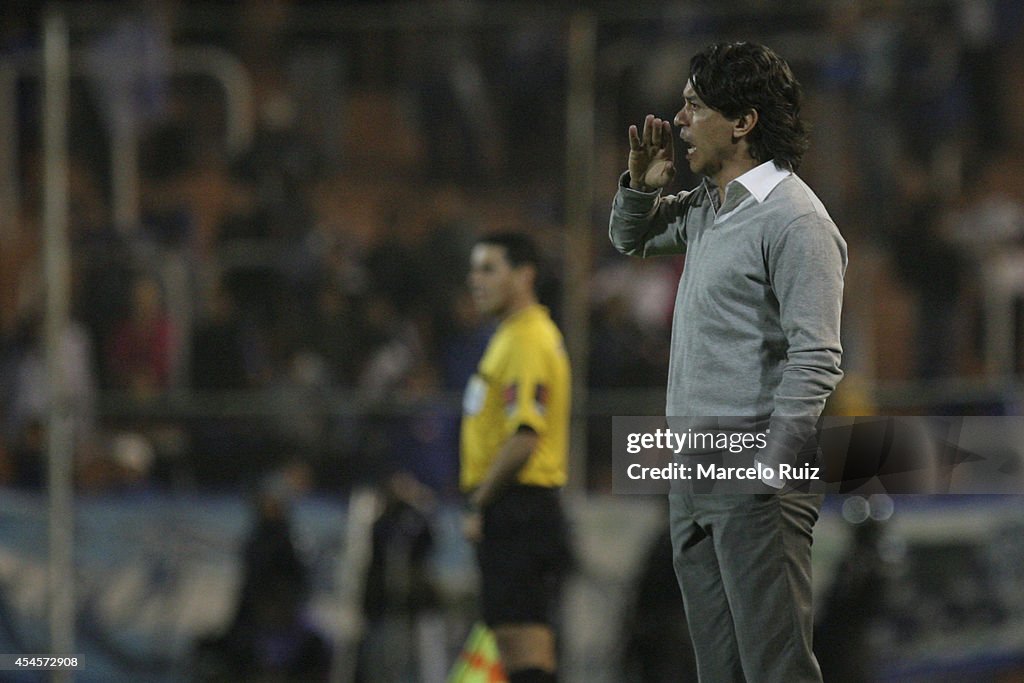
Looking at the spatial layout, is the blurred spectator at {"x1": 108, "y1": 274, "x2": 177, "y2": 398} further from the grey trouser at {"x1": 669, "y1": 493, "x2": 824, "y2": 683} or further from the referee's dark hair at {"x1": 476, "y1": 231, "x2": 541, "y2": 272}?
the grey trouser at {"x1": 669, "y1": 493, "x2": 824, "y2": 683}

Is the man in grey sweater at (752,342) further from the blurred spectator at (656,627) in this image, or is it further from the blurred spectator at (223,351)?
the blurred spectator at (223,351)

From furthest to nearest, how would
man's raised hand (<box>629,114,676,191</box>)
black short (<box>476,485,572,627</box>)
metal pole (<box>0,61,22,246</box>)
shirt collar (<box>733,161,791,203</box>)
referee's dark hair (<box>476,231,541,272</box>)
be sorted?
1. metal pole (<box>0,61,22,246</box>)
2. referee's dark hair (<box>476,231,541,272</box>)
3. black short (<box>476,485,572,627</box>)
4. man's raised hand (<box>629,114,676,191</box>)
5. shirt collar (<box>733,161,791,203</box>)

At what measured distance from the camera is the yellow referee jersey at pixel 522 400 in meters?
5.12

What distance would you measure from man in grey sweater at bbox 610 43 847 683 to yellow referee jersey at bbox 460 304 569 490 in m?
1.98

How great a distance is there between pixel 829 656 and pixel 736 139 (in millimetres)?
4210

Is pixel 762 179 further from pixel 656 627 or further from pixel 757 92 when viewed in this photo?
pixel 656 627

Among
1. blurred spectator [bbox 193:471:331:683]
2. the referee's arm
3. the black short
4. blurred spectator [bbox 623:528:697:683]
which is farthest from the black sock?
blurred spectator [bbox 193:471:331:683]

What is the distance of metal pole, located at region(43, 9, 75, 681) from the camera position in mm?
6648

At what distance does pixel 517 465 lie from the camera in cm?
500

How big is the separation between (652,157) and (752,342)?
0.48 meters

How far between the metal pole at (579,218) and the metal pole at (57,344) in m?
2.14

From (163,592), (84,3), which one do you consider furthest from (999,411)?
(84,3)

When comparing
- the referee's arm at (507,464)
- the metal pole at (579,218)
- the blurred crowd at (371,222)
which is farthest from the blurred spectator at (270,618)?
the referee's arm at (507,464)

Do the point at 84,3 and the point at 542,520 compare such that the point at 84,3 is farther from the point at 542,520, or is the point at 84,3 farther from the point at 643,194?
the point at 643,194
